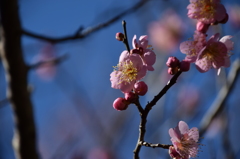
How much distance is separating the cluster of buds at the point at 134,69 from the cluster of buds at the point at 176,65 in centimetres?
6

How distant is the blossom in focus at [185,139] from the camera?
101 centimetres

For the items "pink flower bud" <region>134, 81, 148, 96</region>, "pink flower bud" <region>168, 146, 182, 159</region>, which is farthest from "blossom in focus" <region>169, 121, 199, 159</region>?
"pink flower bud" <region>134, 81, 148, 96</region>

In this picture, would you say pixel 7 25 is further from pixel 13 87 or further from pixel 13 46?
pixel 13 87

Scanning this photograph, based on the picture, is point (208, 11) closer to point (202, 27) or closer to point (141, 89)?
point (202, 27)

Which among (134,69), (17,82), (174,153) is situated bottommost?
(174,153)

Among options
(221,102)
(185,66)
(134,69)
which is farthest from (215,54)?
(221,102)

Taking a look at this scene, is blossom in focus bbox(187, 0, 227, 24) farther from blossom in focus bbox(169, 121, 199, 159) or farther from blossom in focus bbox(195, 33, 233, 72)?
blossom in focus bbox(169, 121, 199, 159)

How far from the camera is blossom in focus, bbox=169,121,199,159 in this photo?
1012 mm

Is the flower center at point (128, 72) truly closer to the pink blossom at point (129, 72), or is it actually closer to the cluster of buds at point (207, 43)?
the pink blossom at point (129, 72)

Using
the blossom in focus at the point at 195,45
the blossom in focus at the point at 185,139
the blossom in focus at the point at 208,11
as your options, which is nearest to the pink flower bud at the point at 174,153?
the blossom in focus at the point at 185,139

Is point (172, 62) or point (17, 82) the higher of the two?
point (17, 82)

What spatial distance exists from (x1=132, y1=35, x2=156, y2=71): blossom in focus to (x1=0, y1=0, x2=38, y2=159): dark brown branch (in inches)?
32.5

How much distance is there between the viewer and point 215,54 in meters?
1.05

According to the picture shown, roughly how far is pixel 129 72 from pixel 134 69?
46 mm
